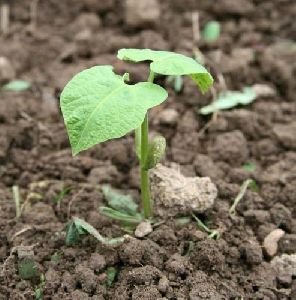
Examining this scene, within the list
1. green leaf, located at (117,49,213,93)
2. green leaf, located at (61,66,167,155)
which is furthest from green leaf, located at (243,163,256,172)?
green leaf, located at (61,66,167,155)

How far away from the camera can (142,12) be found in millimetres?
2631

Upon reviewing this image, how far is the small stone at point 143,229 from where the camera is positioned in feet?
5.65

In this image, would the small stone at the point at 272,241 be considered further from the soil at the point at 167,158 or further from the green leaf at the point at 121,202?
the green leaf at the point at 121,202

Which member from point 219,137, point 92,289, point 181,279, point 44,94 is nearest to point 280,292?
point 181,279

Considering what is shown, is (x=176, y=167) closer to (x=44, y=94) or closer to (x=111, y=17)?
(x=44, y=94)

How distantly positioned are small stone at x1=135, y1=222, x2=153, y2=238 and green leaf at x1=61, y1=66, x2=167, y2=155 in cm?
38

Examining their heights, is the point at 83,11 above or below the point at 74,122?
below

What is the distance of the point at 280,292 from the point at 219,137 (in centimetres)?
63

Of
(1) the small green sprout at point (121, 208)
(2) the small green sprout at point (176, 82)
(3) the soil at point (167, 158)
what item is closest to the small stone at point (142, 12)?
(3) the soil at point (167, 158)

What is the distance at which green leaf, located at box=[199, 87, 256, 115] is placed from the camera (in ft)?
7.32

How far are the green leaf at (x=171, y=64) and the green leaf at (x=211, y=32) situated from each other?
1.03 metres

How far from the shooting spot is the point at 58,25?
9.11 feet

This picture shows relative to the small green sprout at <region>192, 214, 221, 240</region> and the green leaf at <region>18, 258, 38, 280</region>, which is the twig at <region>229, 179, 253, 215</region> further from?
Answer: the green leaf at <region>18, 258, 38, 280</region>

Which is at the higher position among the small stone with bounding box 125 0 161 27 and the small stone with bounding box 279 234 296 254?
the small stone with bounding box 125 0 161 27
